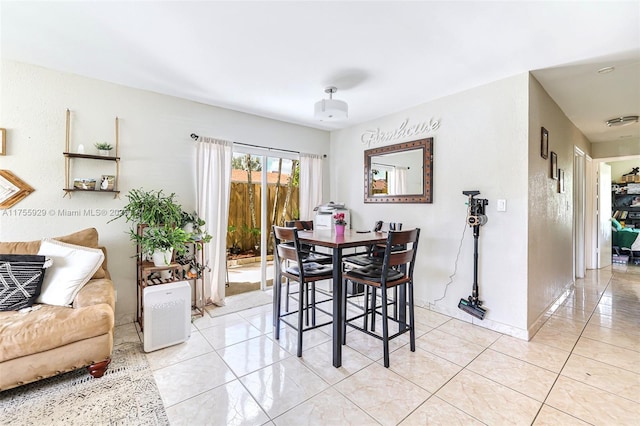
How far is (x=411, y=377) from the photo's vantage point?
203cm

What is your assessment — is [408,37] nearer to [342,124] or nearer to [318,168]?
[342,124]

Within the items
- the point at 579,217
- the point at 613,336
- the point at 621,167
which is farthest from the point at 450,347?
the point at 621,167

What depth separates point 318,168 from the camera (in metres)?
4.57

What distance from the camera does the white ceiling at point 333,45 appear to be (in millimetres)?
1824

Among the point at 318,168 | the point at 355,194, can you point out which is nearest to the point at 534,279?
the point at 355,194

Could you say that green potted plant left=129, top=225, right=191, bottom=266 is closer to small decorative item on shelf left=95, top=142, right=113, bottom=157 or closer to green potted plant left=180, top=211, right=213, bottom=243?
green potted plant left=180, top=211, right=213, bottom=243

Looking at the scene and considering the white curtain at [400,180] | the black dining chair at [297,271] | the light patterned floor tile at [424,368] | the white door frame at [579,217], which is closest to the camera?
the light patterned floor tile at [424,368]

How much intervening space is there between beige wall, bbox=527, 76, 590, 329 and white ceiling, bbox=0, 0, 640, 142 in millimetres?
324

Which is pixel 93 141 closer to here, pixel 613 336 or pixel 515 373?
pixel 515 373

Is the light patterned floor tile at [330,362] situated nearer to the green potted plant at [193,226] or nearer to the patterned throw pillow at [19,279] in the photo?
the green potted plant at [193,226]

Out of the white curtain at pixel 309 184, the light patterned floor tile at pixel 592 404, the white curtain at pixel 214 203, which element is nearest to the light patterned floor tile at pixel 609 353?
the light patterned floor tile at pixel 592 404

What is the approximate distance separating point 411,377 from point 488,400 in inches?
18.9

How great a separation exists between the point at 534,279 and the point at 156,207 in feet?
12.6

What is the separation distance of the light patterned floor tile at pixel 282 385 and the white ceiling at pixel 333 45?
2530mm
